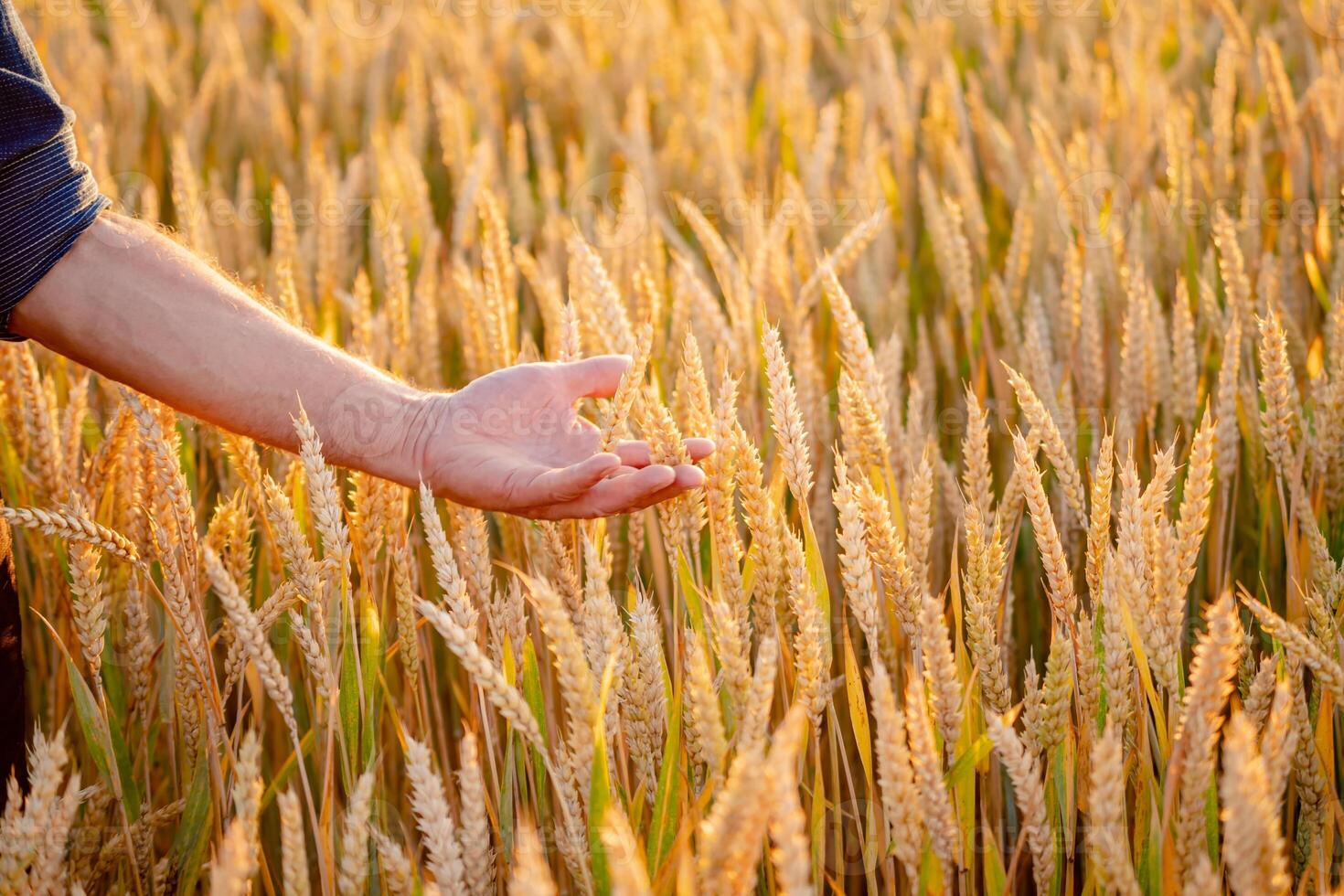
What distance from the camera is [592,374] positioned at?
107 cm

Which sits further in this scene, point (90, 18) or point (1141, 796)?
point (90, 18)

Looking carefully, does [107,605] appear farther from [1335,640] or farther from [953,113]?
[953,113]

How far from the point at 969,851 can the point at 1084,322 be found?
779 millimetres

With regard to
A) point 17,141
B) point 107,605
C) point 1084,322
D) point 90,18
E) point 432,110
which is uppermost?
point 90,18

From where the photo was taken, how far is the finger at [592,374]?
1.07 meters

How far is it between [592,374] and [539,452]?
0.32 ft

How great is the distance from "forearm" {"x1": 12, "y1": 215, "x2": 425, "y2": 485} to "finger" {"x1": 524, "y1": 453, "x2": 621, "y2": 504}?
0.46ft

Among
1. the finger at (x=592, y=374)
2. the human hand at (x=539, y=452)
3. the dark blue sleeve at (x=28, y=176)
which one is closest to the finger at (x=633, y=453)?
the human hand at (x=539, y=452)

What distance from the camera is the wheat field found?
0.71 meters

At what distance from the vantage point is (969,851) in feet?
2.68

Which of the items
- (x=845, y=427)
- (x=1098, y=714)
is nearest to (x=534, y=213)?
(x=845, y=427)

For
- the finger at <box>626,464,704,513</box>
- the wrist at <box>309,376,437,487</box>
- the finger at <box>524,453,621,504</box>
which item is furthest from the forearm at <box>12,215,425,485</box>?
the finger at <box>626,464,704,513</box>

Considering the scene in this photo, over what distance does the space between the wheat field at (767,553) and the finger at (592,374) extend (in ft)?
0.07

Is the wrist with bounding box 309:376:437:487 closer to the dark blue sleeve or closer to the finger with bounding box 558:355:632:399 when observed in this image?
the finger with bounding box 558:355:632:399
